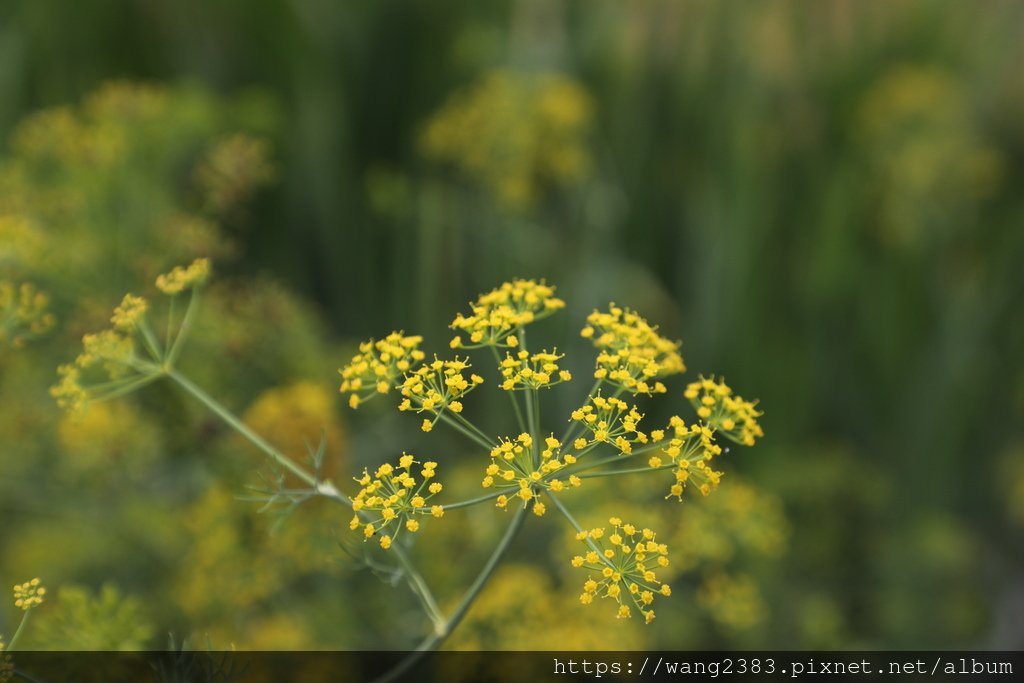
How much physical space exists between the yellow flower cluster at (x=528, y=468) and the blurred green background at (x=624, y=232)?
71 centimetres

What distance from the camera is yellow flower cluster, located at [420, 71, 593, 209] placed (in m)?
1.63

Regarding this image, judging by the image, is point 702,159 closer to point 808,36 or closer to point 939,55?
point 808,36

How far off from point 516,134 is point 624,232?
15.2 inches

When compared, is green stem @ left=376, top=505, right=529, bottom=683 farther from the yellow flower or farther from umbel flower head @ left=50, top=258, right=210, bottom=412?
umbel flower head @ left=50, top=258, right=210, bottom=412

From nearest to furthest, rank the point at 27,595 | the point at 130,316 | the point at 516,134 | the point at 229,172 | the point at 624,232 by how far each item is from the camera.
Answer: the point at 27,595 < the point at 130,316 < the point at 229,172 < the point at 516,134 < the point at 624,232

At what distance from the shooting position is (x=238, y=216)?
1.77 metres

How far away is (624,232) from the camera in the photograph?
191 centimetres

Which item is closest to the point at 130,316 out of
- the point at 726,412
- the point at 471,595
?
the point at 471,595

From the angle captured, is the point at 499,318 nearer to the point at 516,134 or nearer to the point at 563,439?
the point at 563,439

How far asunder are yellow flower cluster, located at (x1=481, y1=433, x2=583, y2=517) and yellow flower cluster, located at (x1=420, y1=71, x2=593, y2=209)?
3.37ft

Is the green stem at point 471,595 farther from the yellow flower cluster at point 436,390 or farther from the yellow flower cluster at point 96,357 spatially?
the yellow flower cluster at point 96,357

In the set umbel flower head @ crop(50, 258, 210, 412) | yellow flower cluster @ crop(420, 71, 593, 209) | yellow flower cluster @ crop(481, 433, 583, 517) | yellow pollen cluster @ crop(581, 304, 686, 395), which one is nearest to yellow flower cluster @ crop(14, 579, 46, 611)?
umbel flower head @ crop(50, 258, 210, 412)

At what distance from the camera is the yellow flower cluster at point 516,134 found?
1.63 meters

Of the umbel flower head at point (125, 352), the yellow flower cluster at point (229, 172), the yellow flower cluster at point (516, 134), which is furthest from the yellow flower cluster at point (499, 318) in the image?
the yellow flower cluster at point (516, 134)
